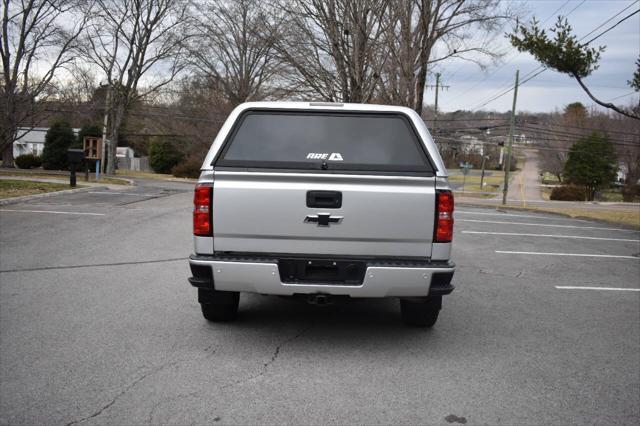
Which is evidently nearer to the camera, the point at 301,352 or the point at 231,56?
the point at 301,352

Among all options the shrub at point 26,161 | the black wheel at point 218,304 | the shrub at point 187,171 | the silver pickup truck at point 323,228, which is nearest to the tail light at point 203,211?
the silver pickup truck at point 323,228

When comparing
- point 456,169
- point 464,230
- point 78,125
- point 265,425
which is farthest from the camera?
point 456,169

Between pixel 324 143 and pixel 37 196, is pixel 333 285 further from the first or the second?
pixel 37 196

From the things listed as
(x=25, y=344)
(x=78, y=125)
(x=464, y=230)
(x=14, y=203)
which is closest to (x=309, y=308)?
(x=25, y=344)

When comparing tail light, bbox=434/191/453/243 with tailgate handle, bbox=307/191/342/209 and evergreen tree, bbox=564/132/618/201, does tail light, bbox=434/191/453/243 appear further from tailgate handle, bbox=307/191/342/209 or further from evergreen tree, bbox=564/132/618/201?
evergreen tree, bbox=564/132/618/201

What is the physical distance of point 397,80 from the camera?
25.0 m

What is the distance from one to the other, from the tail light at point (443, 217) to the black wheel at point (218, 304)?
77.8 inches

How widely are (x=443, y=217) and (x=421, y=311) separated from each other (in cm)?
115

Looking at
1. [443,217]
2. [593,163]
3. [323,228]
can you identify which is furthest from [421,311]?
[593,163]

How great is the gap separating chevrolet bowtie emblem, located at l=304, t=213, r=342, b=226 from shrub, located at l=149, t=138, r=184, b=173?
48013 mm

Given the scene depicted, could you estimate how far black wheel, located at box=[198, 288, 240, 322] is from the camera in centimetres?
502

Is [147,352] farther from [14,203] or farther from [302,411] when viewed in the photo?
[14,203]

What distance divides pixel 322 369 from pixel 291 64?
21.2 meters

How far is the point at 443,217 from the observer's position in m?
4.50
